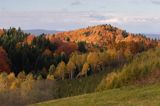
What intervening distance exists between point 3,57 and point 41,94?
9911 cm

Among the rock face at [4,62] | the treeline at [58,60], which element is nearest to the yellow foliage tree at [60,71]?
the treeline at [58,60]

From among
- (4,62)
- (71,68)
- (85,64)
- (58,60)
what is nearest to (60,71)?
(71,68)

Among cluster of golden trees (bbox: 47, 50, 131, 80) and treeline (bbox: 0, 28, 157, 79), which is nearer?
cluster of golden trees (bbox: 47, 50, 131, 80)

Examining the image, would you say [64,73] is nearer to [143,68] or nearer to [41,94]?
[41,94]

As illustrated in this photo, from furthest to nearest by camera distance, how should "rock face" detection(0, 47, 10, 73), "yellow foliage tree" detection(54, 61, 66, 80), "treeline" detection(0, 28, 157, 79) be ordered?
"rock face" detection(0, 47, 10, 73), "treeline" detection(0, 28, 157, 79), "yellow foliage tree" detection(54, 61, 66, 80)

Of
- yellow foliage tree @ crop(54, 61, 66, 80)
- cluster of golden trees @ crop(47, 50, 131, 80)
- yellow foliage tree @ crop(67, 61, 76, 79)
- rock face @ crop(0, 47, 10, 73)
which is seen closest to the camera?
yellow foliage tree @ crop(54, 61, 66, 80)

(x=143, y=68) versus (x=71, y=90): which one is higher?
(x=143, y=68)

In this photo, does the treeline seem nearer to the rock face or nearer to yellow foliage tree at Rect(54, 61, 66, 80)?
yellow foliage tree at Rect(54, 61, 66, 80)

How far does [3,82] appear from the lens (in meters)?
117

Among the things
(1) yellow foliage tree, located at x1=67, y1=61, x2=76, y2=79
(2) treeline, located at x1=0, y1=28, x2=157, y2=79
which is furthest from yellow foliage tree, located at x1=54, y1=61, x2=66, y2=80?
(1) yellow foliage tree, located at x1=67, y1=61, x2=76, y2=79

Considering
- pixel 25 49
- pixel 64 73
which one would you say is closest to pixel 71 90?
pixel 64 73

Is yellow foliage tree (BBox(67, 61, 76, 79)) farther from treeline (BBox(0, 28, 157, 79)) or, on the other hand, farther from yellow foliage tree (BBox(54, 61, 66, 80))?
yellow foliage tree (BBox(54, 61, 66, 80))

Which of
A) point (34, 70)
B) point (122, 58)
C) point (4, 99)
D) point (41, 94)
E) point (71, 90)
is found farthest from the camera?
point (122, 58)

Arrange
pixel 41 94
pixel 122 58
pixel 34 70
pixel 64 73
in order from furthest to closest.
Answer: pixel 122 58 → pixel 34 70 → pixel 64 73 → pixel 41 94
